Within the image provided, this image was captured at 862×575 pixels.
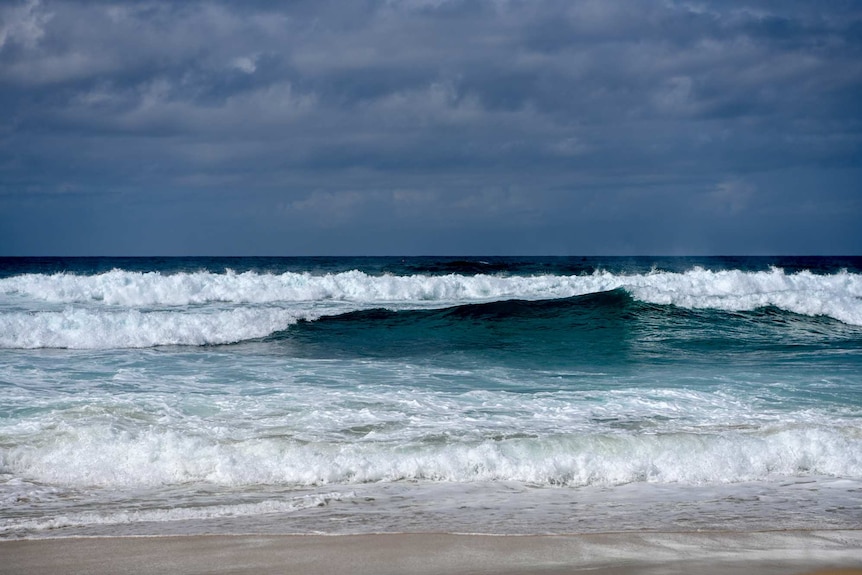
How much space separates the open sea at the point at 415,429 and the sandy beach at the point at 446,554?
227mm

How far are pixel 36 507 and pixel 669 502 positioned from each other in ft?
16.4

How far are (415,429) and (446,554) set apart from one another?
3.19 meters

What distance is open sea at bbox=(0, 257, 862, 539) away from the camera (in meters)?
5.80

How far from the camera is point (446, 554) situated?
191 inches

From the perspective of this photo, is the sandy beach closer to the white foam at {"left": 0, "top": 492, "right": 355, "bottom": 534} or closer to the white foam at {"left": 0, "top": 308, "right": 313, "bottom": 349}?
the white foam at {"left": 0, "top": 492, "right": 355, "bottom": 534}

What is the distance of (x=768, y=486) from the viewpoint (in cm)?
658

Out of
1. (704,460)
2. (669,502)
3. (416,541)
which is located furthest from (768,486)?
(416,541)

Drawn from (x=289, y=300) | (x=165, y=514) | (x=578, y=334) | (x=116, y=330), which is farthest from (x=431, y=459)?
(x=289, y=300)

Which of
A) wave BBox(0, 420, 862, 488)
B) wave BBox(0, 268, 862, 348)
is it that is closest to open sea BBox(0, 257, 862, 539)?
wave BBox(0, 420, 862, 488)

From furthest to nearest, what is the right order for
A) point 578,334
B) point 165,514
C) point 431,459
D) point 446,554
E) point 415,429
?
point 578,334
point 415,429
point 431,459
point 165,514
point 446,554

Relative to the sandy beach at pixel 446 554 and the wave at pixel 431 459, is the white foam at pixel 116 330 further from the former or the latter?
the sandy beach at pixel 446 554

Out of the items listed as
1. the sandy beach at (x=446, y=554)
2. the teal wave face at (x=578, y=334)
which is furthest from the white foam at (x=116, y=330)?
the sandy beach at (x=446, y=554)

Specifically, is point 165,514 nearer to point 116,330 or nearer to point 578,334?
point 116,330

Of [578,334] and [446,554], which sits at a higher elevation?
[578,334]
